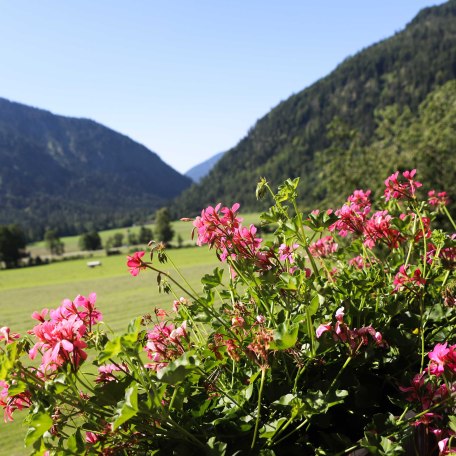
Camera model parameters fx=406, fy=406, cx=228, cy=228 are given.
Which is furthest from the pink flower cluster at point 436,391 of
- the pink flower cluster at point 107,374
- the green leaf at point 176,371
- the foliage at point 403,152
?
the foliage at point 403,152

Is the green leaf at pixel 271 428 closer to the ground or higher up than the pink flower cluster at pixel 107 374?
closer to the ground

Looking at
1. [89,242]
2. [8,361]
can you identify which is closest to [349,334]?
[8,361]

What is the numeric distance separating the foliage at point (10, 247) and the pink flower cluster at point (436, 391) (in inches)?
1871

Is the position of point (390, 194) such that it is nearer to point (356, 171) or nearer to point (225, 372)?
point (225, 372)

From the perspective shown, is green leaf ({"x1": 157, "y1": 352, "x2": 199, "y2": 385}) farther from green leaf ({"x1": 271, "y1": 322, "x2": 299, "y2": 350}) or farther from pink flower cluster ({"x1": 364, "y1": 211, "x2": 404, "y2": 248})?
pink flower cluster ({"x1": 364, "y1": 211, "x2": 404, "y2": 248})

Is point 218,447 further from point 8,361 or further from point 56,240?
point 56,240

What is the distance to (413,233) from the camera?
143cm

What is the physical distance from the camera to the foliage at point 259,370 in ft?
2.70

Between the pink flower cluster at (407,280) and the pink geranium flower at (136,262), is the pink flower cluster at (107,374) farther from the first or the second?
the pink flower cluster at (407,280)

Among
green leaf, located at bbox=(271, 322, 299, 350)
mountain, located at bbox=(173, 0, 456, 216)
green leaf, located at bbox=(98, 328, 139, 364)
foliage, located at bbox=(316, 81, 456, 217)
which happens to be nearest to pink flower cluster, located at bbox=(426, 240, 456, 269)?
green leaf, located at bbox=(271, 322, 299, 350)

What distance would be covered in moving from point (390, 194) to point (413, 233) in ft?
1.03

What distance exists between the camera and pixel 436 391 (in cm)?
96

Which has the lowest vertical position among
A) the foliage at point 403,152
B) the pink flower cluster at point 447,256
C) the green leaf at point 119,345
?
the pink flower cluster at point 447,256

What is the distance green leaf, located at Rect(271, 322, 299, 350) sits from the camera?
0.82 m
